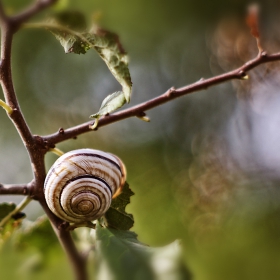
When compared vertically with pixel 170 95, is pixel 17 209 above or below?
below

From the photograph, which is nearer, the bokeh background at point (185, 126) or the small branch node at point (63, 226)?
the small branch node at point (63, 226)

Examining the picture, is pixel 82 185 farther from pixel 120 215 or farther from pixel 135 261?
pixel 135 261

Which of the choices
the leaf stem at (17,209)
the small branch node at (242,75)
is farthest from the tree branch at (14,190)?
the small branch node at (242,75)

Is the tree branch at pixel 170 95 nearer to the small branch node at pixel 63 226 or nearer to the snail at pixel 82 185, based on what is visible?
the snail at pixel 82 185

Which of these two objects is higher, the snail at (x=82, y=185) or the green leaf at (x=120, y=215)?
the snail at (x=82, y=185)

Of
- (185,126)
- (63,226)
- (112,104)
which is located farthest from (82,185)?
(185,126)

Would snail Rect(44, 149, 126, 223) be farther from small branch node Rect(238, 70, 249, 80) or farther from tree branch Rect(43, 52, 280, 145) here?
small branch node Rect(238, 70, 249, 80)

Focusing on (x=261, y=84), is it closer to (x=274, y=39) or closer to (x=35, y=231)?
(x=274, y=39)
